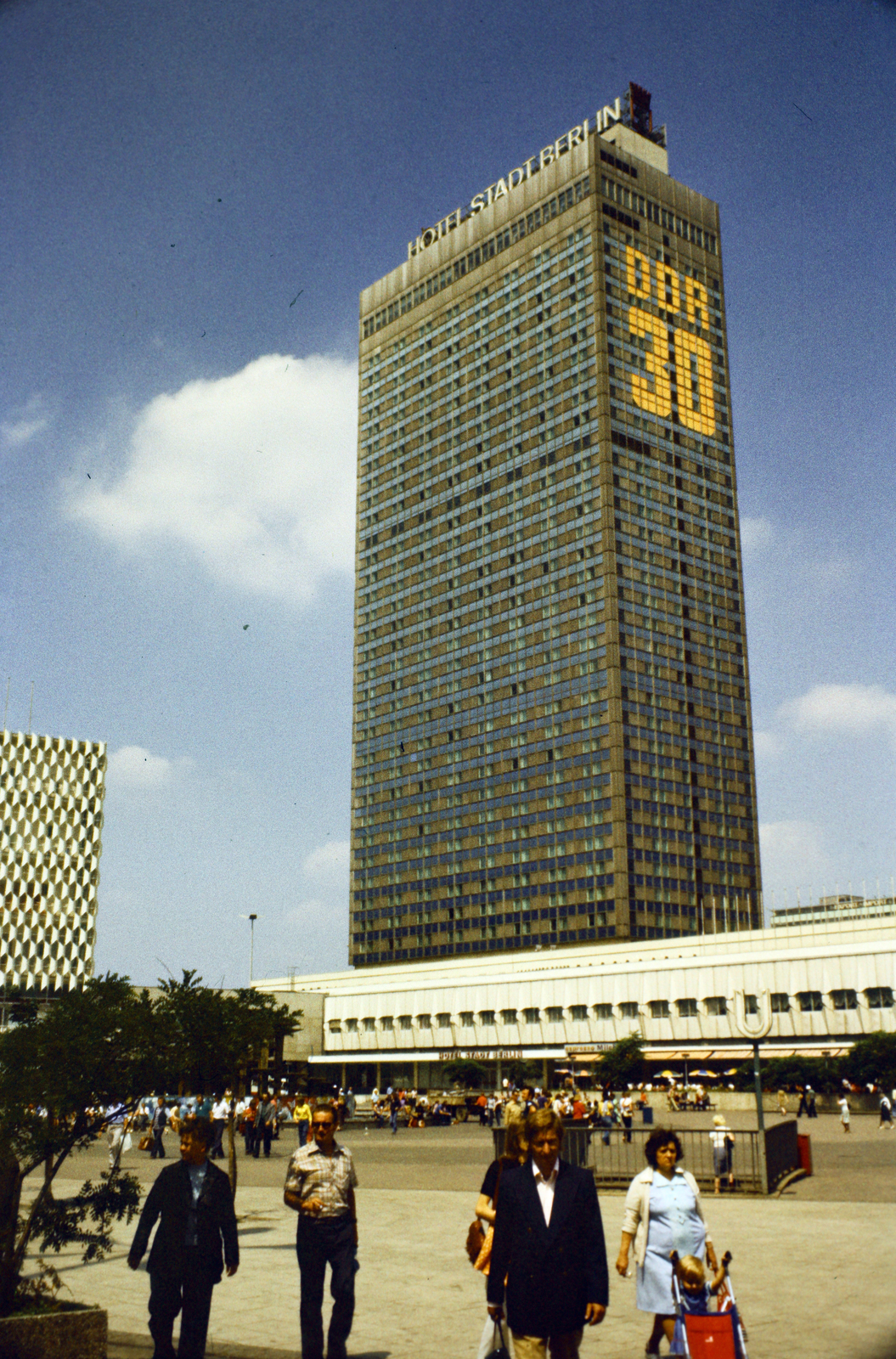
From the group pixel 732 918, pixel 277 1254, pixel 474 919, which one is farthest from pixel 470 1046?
pixel 277 1254

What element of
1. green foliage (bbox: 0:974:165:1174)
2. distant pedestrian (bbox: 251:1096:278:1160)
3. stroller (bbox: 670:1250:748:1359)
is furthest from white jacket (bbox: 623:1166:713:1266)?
distant pedestrian (bbox: 251:1096:278:1160)

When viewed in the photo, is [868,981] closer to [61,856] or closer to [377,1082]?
[377,1082]

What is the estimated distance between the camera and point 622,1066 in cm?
8256

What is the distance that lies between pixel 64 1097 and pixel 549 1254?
16.1 feet

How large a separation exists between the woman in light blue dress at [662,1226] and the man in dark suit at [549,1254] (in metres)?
1.99

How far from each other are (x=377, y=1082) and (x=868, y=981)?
50642 mm

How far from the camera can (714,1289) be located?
872 centimetres

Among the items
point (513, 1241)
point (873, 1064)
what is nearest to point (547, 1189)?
point (513, 1241)

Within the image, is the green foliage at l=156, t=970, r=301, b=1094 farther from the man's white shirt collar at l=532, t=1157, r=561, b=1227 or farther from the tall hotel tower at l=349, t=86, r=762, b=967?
the tall hotel tower at l=349, t=86, r=762, b=967

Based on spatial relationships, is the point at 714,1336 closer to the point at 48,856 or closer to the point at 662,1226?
the point at 662,1226

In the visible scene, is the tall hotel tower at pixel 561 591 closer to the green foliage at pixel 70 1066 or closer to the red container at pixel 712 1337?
the green foliage at pixel 70 1066

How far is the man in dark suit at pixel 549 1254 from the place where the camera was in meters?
7.13

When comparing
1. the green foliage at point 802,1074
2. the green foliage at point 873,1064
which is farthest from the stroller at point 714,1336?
the green foliage at point 873,1064

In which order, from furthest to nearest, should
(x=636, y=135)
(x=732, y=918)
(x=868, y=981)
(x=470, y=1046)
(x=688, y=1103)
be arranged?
(x=636, y=135), (x=732, y=918), (x=470, y=1046), (x=868, y=981), (x=688, y=1103)
